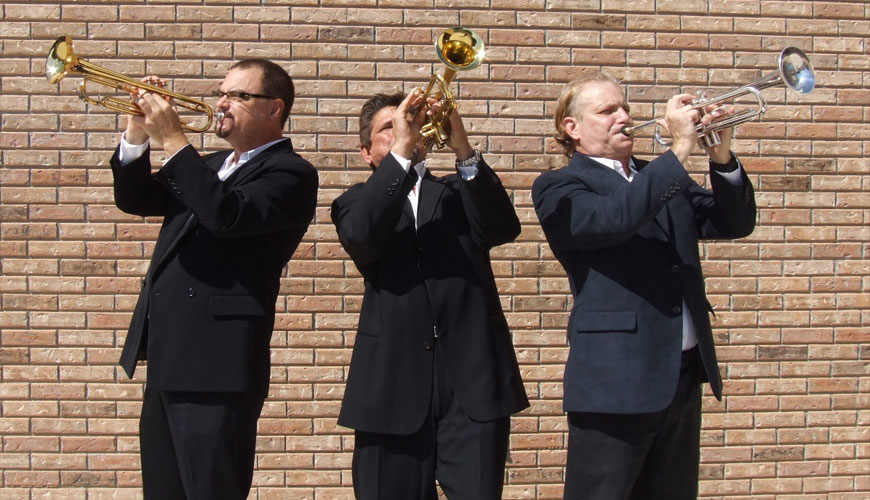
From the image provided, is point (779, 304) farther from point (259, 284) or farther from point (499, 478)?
point (259, 284)

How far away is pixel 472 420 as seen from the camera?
2873 mm

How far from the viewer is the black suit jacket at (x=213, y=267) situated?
287cm

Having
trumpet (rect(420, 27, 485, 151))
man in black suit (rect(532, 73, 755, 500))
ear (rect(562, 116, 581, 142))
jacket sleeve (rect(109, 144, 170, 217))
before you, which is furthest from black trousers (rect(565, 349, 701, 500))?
jacket sleeve (rect(109, 144, 170, 217))

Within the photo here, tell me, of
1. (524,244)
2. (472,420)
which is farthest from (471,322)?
(524,244)

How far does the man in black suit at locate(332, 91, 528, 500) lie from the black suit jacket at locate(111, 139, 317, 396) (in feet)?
0.84

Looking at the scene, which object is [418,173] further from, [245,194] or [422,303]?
[245,194]

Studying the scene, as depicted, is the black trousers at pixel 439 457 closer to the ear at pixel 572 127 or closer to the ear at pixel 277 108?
the ear at pixel 572 127

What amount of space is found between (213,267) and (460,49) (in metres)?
1.02

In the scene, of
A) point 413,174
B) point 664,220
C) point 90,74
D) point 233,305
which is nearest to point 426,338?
point 413,174

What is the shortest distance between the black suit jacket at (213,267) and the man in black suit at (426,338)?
25cm

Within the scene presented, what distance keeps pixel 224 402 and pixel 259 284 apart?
38cm

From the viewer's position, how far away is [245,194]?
2.94 metres

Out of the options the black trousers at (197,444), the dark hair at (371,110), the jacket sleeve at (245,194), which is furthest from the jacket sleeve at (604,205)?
the black trousers at (197,444)

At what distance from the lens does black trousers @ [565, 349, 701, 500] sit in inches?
111
